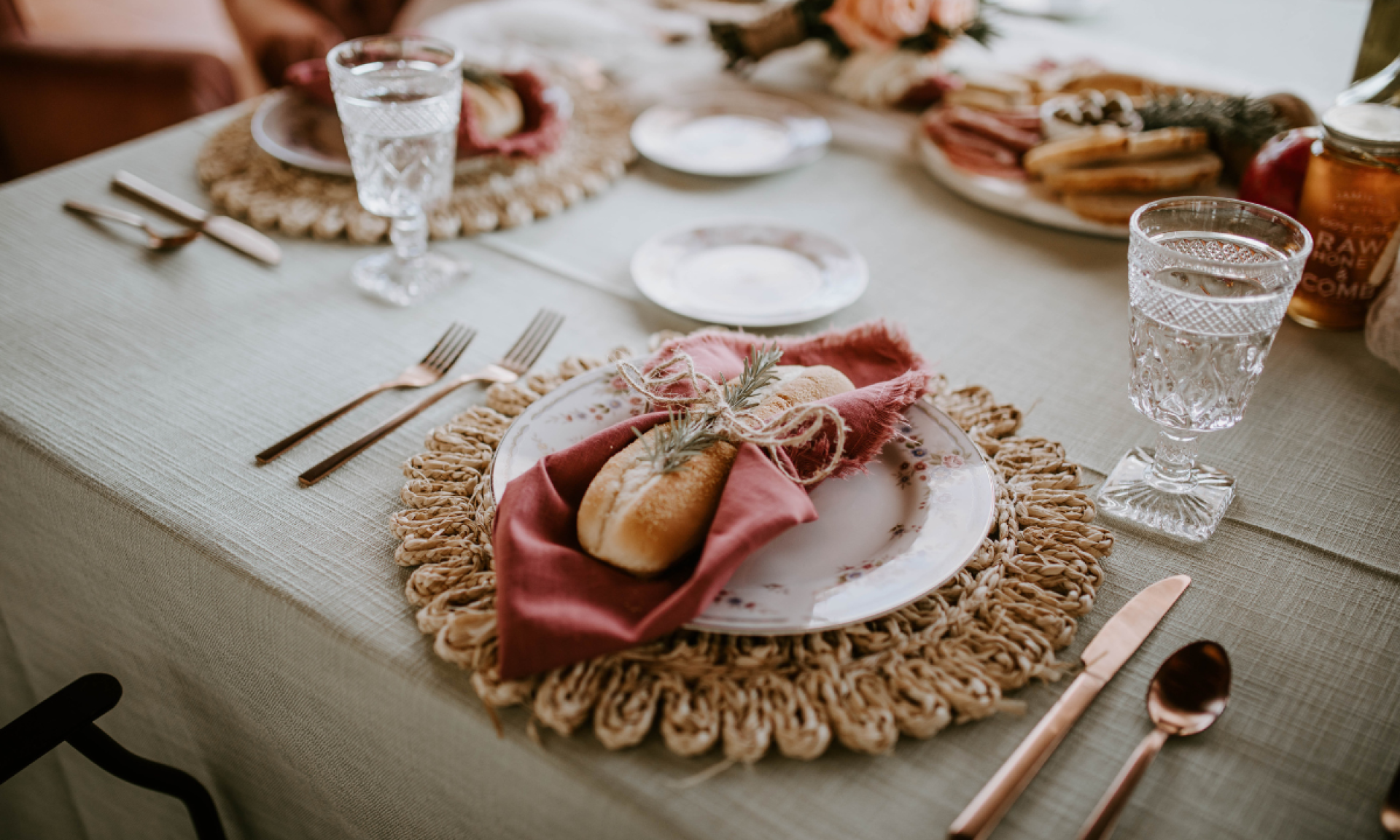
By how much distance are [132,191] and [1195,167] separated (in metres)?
1.35

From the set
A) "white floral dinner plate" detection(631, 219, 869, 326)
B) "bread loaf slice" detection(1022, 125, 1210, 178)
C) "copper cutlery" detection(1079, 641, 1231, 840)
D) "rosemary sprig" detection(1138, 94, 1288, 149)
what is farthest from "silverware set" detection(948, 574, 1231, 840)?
"rosemary sprig" detection(1138, 94, 1288, 149)

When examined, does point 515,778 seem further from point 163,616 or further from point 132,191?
point 132,191

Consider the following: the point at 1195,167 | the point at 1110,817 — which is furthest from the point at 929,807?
the point at 1195,167

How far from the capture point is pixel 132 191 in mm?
1227

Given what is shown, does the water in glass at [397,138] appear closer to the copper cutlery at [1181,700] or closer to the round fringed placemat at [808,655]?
the round fringed placemat at [808,655]

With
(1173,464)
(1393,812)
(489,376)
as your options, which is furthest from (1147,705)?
(489,376)

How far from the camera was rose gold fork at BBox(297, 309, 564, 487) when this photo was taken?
30.9 inches

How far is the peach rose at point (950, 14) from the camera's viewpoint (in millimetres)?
1486

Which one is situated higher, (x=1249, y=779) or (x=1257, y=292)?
(x=1257, y=292)

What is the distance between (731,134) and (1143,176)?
58 cm

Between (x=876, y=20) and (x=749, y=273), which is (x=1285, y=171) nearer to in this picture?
(x=749, y=273)

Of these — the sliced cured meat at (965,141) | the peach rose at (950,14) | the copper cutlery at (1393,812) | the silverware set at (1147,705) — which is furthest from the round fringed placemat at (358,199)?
the copper cutlery at (1393,812)

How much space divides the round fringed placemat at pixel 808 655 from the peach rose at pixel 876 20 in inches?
40.2

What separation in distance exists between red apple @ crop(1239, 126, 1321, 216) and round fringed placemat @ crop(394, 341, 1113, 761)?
531 millimetres
